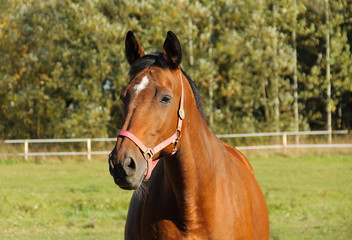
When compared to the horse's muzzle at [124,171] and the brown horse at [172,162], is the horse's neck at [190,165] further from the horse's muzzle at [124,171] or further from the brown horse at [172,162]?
the horse's muzzle at [124,171]

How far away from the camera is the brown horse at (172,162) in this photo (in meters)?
2.83

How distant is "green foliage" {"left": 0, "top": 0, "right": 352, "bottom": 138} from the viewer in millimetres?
22969

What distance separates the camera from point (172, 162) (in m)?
3.19

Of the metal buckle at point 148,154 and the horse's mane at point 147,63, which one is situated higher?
the horse's mane at point 147,63

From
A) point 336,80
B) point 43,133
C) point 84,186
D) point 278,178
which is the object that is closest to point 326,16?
point 336,80

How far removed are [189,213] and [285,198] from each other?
918cm

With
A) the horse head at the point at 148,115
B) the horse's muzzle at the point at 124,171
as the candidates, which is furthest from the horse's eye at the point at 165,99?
the horse's muzzle at the point at 124,171

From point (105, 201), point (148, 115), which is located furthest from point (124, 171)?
point (105, 201)

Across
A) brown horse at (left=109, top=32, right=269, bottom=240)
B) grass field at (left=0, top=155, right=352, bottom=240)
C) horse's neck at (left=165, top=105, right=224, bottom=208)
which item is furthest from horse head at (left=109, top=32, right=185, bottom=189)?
grass field at (left=0, top=155, right=352, bottom=240)

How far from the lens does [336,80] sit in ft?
83.9

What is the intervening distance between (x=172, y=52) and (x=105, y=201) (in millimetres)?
8662

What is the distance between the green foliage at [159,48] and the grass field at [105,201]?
5.61 m

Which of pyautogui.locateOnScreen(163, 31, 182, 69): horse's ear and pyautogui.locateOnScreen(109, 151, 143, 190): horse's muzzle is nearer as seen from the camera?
pyautogui.locateOnScreen(109, 151, 143, 190): horse's muzzle

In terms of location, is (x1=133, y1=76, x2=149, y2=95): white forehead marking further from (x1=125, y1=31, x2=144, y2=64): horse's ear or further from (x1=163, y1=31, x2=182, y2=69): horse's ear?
(x1=125, y1=31, x2=144, y2=64): horse's ear
